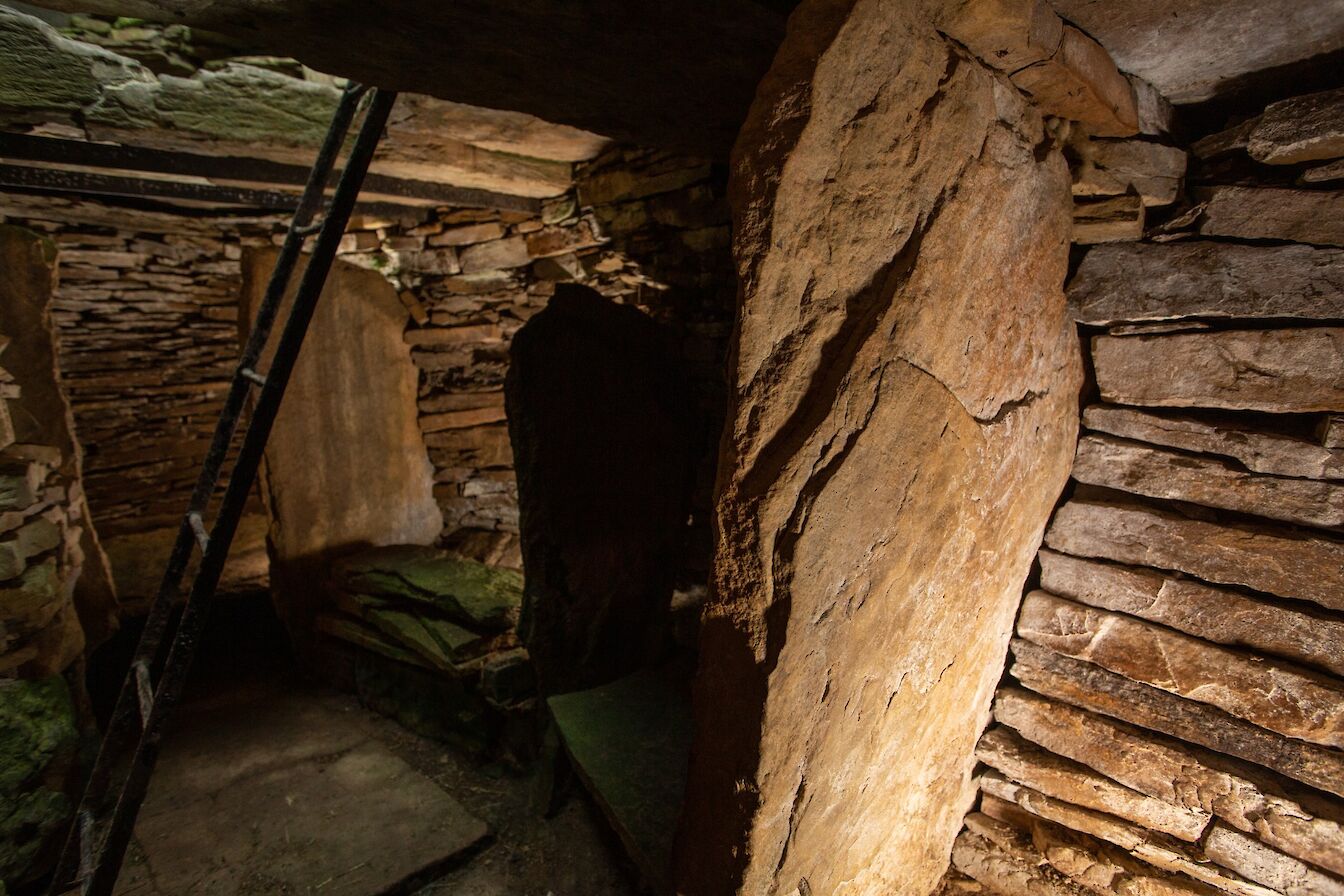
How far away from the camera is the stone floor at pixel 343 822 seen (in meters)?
2.41

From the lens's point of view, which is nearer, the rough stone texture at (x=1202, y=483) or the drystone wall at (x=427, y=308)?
the rough stone texture at (x=1202, y=483)

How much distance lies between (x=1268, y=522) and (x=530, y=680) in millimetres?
2812

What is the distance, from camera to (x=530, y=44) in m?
1.27

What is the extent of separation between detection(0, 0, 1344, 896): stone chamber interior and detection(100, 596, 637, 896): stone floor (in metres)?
0.02

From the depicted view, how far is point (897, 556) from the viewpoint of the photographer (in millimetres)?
1213

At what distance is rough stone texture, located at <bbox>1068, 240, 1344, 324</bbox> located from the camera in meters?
1.27

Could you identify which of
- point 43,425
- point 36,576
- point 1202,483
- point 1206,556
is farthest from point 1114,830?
point 43,425

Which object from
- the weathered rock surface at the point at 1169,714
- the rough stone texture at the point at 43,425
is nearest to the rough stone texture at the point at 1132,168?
the weathered rock surface at the point at 1169,714

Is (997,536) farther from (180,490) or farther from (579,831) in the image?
(180,490)

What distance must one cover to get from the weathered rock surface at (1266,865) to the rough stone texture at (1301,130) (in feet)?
4.68

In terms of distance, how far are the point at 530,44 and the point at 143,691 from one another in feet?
7.02

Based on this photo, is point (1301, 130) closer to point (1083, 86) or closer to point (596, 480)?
point (1083, 86)

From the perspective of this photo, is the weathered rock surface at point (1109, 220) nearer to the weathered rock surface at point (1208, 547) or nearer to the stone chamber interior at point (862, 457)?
the stone chamber interior at point (862, 457)

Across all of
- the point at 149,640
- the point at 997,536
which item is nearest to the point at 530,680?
the point at 149,640
